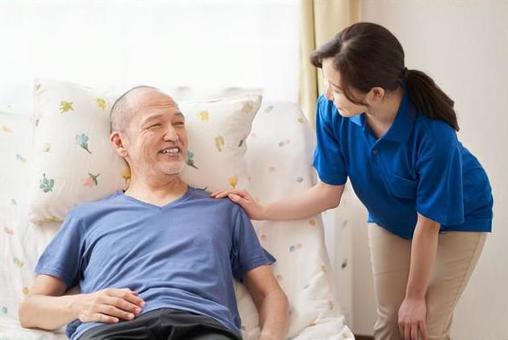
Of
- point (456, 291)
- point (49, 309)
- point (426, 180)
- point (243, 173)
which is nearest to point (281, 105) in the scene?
point (243, 173)

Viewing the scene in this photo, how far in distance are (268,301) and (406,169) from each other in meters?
0.49

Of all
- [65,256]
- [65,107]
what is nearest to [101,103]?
[65,107]

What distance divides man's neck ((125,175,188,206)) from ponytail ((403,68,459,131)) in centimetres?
68

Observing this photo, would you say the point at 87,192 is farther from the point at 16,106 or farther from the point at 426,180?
the point at 426,180

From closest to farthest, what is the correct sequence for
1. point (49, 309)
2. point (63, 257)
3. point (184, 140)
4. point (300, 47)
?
point (49, 309), point (63, 257), point (184, 140), point (300, 47)

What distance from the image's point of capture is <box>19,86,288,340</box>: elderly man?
154cm

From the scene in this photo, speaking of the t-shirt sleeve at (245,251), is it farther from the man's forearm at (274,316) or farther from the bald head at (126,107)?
the bald head at (126,107)

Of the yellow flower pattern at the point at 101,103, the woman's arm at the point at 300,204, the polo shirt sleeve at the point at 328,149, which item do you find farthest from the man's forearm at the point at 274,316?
the yellow flower pattern at the point at 101,103

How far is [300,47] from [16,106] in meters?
0.99

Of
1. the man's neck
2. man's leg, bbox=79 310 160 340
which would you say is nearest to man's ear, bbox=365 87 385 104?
the man's neck

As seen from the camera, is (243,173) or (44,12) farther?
(44,12)

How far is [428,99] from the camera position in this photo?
1.70 meters

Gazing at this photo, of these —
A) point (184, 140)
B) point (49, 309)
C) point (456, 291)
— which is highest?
point (184, 140)

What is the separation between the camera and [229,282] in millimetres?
1725
